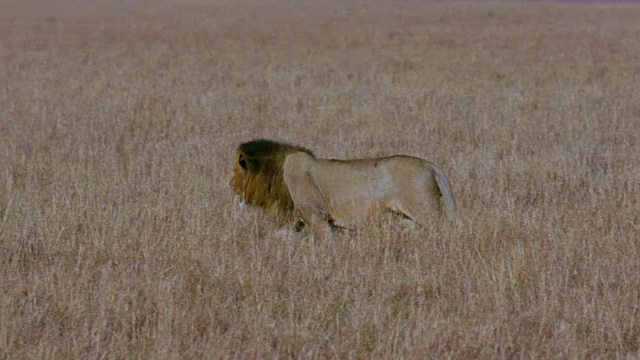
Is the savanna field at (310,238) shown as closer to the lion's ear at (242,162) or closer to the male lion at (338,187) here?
A: the male lion at (338,187)

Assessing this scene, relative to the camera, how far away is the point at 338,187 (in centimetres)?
715

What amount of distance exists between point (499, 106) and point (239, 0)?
93.7 meters

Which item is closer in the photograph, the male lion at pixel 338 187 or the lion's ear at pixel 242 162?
the male lion at pixel 338 187

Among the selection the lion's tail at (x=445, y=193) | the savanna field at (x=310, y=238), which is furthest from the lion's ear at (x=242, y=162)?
the lion's tail at (x=445, y=193)

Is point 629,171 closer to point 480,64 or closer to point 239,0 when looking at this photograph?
point 480,64

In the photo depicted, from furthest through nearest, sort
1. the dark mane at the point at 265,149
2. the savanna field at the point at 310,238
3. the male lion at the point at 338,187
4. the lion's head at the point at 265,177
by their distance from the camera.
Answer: the dark mane at the point at 265,149, the lion's head at the point at 265,177, the male lion at the point at 338,187, the savanna field at the point at 310,238

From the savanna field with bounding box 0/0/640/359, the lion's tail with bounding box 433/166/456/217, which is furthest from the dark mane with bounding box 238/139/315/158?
the lion's tail with bounding box 433/166/456/217

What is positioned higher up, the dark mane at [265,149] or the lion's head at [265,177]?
the dark mane at [265,149]

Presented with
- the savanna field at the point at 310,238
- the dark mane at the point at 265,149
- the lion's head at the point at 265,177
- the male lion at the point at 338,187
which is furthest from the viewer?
the dark mane at the point at 265,149

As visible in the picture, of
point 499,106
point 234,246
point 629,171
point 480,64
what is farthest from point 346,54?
point 234,246

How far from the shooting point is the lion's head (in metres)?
7.27

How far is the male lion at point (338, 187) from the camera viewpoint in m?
7.05

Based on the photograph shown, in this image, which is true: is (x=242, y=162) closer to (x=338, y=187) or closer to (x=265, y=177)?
(x=265, y=177)

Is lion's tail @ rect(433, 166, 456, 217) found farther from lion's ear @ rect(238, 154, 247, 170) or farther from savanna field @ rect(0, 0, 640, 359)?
lion's ear @ rect(238, 154, 247, 170)
